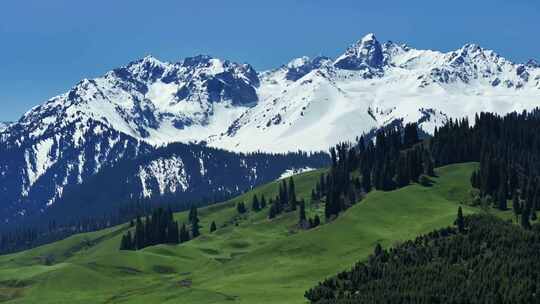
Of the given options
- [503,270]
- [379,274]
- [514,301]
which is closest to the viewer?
[514,301]

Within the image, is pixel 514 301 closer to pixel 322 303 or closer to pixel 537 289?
pixel 537 289

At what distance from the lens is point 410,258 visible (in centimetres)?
19662

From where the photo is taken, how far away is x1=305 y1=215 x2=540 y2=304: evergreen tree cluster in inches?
6673

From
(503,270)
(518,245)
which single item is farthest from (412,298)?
(518,245)

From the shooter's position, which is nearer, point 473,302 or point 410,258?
point 473,302

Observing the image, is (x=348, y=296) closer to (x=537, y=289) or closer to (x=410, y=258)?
(x=410, y=258)

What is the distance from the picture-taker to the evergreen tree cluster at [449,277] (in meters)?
170

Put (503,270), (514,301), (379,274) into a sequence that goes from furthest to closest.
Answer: (379,274)
(503,270)
(514,301)

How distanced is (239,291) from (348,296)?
31085 millimetres

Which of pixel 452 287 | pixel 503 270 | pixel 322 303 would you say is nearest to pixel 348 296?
pixel 322 303

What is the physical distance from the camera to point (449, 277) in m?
179

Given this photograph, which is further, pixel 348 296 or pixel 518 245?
pixel 518 245

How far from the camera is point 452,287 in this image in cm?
17412

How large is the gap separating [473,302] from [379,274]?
28.4 m
